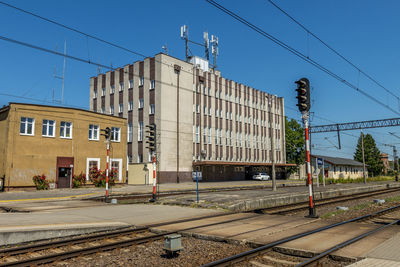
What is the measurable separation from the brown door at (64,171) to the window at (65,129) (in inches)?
95.1

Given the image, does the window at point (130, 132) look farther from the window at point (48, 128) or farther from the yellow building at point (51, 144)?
the window at point (48, 128)

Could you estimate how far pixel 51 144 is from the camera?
3203 cm

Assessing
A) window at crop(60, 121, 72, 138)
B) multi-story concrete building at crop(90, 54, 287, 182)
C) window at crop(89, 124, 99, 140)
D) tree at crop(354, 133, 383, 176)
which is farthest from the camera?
tree at crop(354, 133, 383, 176)

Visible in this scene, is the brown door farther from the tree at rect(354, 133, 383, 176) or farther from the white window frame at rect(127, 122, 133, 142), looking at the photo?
the tree at rect(354, 133, 383, 176)

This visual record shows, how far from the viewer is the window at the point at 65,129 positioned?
33.1 meters

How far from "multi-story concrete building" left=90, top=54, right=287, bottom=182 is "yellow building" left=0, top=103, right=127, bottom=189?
8.10 meters

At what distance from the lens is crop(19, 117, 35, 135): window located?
98.6ft

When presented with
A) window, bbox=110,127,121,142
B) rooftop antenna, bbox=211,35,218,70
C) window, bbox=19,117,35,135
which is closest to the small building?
rooftop antenna, bbox=211,35,218,70

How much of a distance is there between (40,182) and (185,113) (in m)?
22.5

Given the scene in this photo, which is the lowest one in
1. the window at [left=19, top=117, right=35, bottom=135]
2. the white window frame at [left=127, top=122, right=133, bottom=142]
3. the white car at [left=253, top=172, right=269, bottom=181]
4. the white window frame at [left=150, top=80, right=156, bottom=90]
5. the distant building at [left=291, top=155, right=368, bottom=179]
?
the white car at [left=253, top=172, right=269, bottom=181]

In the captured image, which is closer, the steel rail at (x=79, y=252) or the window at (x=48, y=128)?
the steel rail at (x=79, y=252)

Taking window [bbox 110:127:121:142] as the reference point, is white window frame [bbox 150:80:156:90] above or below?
above

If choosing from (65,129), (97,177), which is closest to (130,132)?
(97,177)

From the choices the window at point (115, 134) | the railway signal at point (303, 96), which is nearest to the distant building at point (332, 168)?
the window at point (115, 134)
